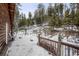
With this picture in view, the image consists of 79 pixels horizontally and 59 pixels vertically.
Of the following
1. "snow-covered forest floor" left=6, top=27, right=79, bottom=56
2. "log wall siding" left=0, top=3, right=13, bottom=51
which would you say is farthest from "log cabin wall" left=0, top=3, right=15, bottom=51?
"snow-covered forest floor" left=6, top=27, right=79, bottom=56

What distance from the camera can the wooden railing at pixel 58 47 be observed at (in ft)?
7.39

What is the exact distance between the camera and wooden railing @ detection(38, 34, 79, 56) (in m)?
2.25

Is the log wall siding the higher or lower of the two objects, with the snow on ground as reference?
higher

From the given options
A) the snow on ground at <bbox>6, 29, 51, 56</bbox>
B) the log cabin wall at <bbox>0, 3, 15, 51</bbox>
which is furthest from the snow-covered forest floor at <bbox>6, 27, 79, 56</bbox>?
the log cabin wall at <bbox>0, 3, 15, 51</bbox>

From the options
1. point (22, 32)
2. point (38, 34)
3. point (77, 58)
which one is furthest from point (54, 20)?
point (77, 58)

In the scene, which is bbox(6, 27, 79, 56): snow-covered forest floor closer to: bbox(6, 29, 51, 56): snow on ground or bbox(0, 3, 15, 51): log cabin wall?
bbox(6, 29, 51, 56): snow on ground

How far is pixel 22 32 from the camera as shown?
2.29m

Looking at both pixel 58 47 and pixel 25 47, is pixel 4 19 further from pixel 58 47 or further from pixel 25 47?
pixel 58 47

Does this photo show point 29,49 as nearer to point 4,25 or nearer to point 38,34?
point 38,34

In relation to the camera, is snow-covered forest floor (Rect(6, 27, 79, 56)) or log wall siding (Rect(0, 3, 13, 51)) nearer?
log wall siding (Rect(0, 3, 13, 51))

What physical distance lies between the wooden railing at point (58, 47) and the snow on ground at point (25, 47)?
8 cm

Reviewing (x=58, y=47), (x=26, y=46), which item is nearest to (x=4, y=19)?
(x=26, y=46)

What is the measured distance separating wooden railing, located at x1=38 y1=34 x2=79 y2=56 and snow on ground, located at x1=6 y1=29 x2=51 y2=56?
0.08 meters

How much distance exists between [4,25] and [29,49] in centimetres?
51
